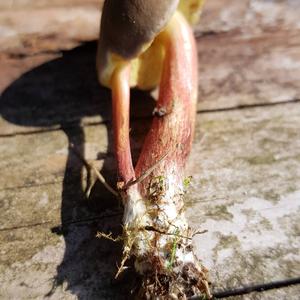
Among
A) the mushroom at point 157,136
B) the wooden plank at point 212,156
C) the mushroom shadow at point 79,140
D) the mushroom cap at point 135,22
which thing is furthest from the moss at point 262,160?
the mushroom cap at point 135,22

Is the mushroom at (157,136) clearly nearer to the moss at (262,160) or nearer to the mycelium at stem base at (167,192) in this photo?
the mycelium at stem base at (167,192)

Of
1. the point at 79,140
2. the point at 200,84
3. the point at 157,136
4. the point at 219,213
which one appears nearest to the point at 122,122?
the point at 157,136

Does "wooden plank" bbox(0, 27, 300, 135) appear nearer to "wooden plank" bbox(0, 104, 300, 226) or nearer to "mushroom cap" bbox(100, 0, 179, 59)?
"wooden plank" bbox(0, 104, 300, 226)

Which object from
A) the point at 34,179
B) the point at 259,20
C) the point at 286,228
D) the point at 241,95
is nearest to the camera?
the point at 286,228

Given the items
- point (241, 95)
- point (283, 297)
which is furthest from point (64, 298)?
point (241, 95)

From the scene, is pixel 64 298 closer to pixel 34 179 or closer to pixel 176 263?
Result: pixel 176 263
